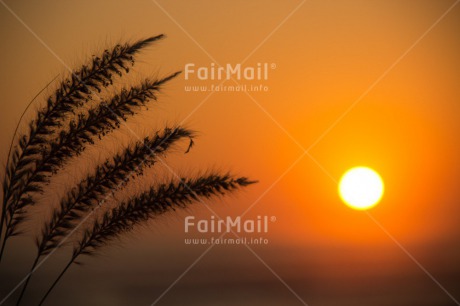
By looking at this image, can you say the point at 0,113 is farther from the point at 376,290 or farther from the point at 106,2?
the point at 376,290

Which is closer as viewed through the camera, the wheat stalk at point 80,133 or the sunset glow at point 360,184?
the wheat stalk at point 80,133

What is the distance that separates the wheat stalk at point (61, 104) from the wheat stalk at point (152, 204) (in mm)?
269

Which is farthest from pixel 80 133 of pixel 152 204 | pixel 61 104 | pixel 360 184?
pixel 360 184

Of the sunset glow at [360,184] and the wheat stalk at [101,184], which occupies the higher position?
the sunset glow at [360,184]

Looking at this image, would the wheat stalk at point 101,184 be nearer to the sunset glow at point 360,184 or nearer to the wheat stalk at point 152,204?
the wheat stalk at point 152,204

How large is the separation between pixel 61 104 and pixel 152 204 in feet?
1.37

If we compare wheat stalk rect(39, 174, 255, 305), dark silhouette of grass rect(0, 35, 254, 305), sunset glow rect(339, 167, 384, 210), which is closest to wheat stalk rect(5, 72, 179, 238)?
dark silhouette of grass rect(0, 35, 254, 305)

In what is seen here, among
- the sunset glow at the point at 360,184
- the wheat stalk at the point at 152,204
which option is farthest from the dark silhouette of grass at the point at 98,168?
the sunset glow at the point at 360,184

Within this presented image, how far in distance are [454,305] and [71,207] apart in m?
1.65

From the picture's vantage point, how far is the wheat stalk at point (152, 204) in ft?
5.78

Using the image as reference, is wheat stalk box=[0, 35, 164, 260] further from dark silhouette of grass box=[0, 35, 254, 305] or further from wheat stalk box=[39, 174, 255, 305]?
wheat stalk box=[39, 174, 255, 305]

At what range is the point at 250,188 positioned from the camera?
8.00 ft

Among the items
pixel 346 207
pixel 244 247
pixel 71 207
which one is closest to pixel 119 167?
pixel 71 207

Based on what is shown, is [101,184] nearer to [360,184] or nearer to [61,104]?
[61,104]
